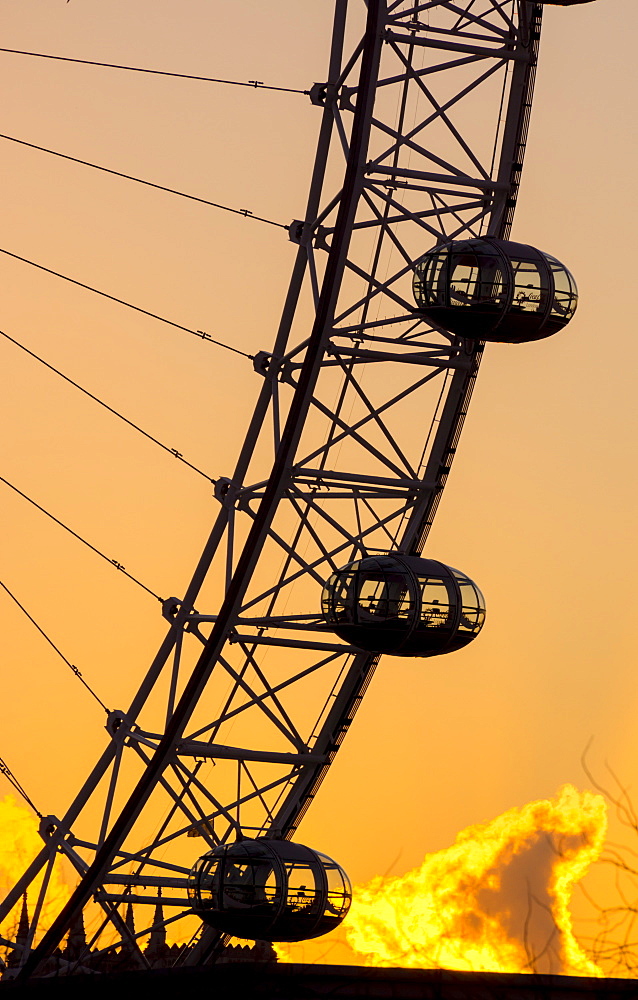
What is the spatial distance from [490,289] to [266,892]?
32.8ft

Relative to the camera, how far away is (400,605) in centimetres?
3844

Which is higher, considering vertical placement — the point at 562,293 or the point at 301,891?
the point at 562,293

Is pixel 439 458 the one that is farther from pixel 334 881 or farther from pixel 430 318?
pixel 334 881

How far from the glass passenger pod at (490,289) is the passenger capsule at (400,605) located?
12.1 feet

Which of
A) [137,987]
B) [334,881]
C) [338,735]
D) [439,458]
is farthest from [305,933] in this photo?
[137,987]

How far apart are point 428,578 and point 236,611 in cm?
430

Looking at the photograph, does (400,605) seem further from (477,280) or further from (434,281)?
(477,280)

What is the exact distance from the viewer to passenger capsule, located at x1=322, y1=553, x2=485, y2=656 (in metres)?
38.4

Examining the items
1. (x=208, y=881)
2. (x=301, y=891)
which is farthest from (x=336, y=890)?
(x=208, y=881)

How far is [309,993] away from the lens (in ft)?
76.2

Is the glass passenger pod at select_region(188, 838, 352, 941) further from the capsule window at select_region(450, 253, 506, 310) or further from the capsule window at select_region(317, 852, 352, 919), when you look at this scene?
the capsule window at select_region(450, 253, 506, 310)

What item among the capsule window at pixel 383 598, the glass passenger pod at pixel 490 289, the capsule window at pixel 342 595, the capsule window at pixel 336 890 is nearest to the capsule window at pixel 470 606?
the capsule window at pixel 383 598

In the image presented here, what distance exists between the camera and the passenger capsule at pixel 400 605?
126ft

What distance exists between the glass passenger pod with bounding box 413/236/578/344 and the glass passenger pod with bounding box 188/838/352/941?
8.86 m
